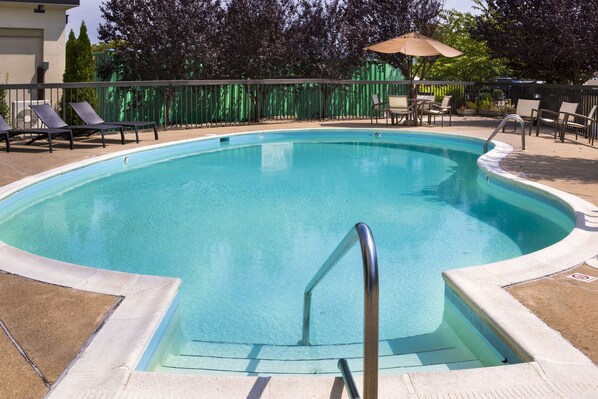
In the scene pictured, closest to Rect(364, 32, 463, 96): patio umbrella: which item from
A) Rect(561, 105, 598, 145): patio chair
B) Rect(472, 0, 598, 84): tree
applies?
Rect(472, 0, 598, 84): tree

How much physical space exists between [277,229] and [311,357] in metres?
3.23

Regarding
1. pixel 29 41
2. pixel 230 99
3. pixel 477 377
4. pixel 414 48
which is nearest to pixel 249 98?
pixel 230 99

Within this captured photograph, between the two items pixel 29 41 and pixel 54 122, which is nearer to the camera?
pixel 54 122

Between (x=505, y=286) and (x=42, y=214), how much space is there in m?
5.63

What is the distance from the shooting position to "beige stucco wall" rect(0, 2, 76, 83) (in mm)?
14656

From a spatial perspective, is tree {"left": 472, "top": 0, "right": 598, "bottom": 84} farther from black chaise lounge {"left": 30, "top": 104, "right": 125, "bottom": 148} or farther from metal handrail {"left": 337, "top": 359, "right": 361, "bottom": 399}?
metal handrail {"left": 337, "top": 359, "right": 361, "bottom": 399}

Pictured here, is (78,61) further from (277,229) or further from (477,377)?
(477,377)

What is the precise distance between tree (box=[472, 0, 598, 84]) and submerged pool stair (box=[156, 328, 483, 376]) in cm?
1322

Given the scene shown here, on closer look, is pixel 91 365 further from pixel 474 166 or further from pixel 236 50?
pixel 236 50

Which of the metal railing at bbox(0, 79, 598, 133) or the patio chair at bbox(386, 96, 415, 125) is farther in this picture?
the patio chair at bbox(386, 96, 415, 125)

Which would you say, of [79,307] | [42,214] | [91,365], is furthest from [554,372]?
[42,214]

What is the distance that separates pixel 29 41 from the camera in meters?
15.0

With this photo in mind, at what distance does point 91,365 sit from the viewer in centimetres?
304

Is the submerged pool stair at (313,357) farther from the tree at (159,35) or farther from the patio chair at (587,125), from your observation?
the tree at (159,35)
